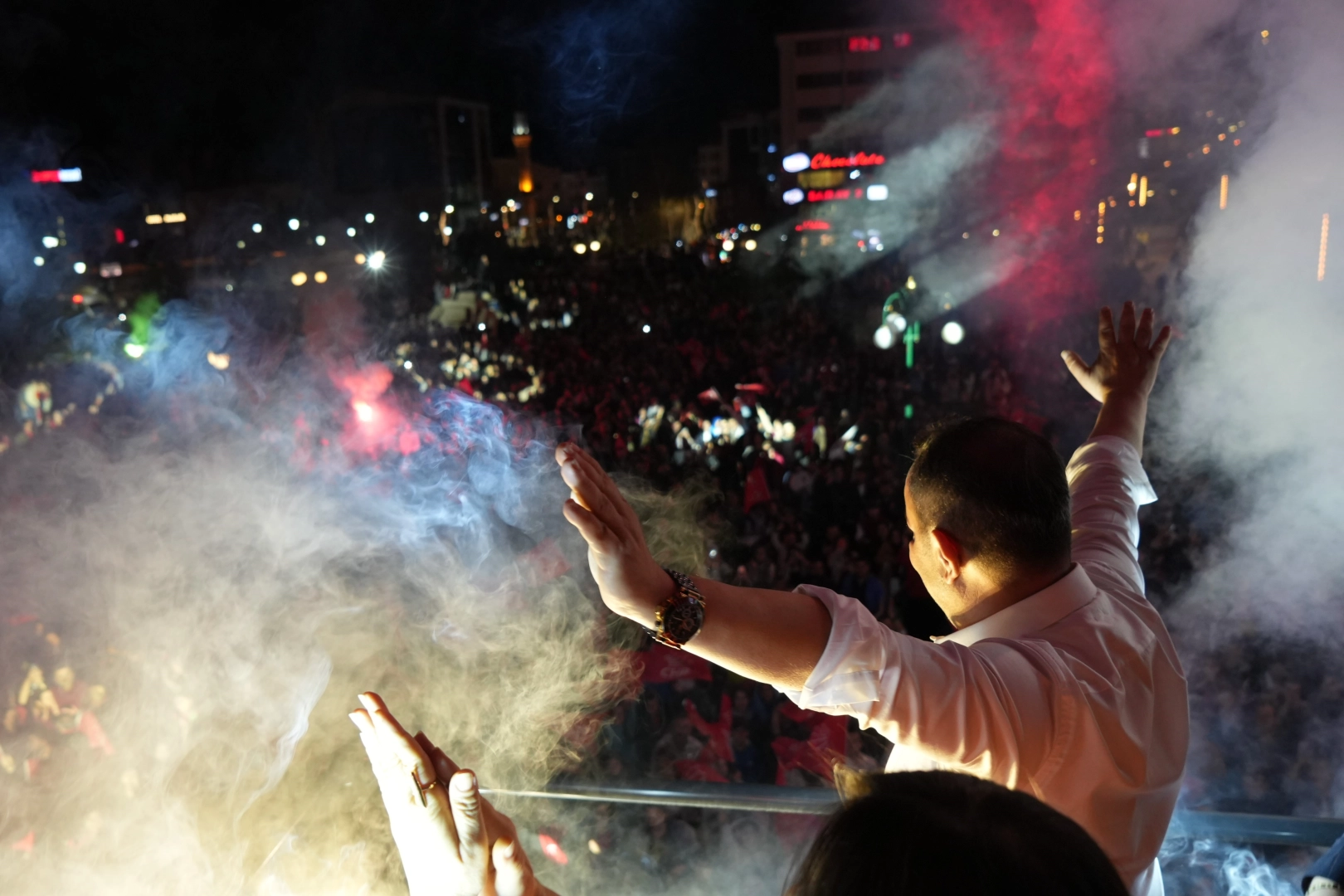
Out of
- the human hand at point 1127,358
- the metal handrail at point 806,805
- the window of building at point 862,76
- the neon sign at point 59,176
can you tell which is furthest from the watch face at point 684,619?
the window of building at point 862,76

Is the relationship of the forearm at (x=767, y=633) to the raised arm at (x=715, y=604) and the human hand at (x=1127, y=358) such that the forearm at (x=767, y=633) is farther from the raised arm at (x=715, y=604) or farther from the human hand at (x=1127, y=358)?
the human hand at (x=1127, y=358)

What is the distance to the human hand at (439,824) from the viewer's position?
1.35 m

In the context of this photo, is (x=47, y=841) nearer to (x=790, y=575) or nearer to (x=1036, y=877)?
(x=1036, y=877)

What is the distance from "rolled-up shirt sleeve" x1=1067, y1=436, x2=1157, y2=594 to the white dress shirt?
19 centimetres

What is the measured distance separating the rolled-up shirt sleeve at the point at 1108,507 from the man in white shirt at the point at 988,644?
0.13m

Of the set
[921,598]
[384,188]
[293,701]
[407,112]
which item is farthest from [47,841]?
[407,112]

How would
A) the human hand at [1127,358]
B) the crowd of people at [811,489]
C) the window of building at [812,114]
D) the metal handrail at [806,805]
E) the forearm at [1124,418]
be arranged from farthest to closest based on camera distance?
the window of building at [812,114] < the crowd of people at [811,489] < the human hand at [1127,358] < the forearm at [1124,418] < the metal handrail at [806,805]

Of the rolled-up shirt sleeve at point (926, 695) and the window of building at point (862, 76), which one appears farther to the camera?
the window of building at point (862, 76)

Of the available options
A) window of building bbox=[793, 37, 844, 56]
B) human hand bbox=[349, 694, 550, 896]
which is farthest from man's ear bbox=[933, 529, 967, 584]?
window of building bbox=[793, 37, 844, 56]

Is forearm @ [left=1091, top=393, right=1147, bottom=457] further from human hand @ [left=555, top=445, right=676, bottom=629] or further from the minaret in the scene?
the minaret

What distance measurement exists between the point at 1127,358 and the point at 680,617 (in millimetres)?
1916

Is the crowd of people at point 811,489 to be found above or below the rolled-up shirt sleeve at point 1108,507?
below

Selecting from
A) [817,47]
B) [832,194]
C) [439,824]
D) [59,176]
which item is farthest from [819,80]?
[439,824]

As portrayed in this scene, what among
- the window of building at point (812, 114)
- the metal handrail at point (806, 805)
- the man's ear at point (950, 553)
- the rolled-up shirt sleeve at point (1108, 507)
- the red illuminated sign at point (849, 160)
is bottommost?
the metal handrail at point (806, 805)
